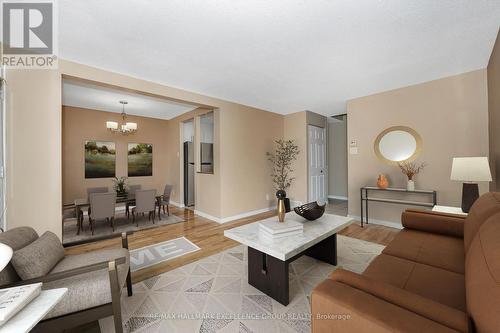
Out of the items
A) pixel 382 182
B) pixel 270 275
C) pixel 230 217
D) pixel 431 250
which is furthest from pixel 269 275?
pixel 382 182

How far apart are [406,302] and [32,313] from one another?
149 centimetres

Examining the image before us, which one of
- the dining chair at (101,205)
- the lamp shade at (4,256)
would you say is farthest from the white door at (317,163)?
the lamp shade at (4,256)

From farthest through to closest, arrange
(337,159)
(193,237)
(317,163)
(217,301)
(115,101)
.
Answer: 1. (337,159)
2. (317,163)
3. (115,101)
4. (193,237)
5. (217,301)

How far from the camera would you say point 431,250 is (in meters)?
1.60

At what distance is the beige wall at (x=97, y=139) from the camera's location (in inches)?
190

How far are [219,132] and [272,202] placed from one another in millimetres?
2309

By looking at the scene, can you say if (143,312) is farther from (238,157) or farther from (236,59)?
(238,157)

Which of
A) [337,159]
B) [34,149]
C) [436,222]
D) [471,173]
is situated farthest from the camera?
[337,159]

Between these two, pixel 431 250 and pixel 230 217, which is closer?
pixel 431 250

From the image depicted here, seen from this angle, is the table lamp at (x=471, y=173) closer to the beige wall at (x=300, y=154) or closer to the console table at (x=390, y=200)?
the console table at (x=390, y=200)

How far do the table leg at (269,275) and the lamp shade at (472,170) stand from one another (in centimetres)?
223

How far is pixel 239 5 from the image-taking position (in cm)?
172

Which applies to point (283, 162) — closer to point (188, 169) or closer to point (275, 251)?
point (188, 169)

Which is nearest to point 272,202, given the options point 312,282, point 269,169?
point 269,169
